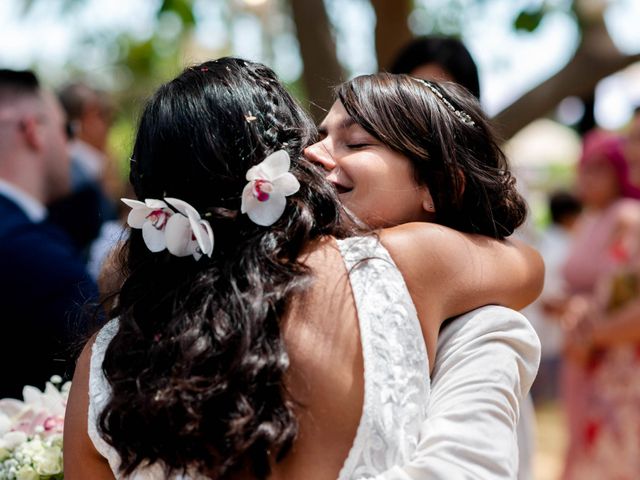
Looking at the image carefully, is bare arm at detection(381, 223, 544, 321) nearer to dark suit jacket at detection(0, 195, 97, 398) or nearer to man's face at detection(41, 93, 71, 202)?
dark suit jacket at detection(0, 195, 97, 398)

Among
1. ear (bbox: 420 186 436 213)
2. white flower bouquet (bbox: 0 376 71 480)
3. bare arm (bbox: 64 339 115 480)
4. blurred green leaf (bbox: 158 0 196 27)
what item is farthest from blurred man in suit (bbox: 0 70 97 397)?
ear (bbox: 420 186 436 213)

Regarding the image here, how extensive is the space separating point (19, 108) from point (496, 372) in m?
2.69

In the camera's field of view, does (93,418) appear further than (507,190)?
No

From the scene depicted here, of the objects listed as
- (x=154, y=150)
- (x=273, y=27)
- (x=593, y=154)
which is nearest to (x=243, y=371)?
(x=154, y=150)

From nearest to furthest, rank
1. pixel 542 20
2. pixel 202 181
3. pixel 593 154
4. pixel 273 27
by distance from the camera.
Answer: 1. pixel 202 181
2. pixel 542 20
3. pixel 593 154
4. pixel 273 27

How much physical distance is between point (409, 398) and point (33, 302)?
186 centimetres

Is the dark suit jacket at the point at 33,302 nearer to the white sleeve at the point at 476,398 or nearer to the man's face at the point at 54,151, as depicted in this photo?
the man's face at the point at 54,151

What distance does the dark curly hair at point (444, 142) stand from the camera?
2084 mm

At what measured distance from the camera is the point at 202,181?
72.8 inches

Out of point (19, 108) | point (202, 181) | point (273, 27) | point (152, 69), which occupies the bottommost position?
point (152, 69)

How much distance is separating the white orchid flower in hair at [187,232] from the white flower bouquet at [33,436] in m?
0.72

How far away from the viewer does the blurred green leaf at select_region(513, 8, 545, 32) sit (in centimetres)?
429

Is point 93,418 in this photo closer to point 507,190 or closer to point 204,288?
point 204,288

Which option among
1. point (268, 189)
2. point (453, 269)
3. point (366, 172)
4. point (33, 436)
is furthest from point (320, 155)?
point (33, 436)
